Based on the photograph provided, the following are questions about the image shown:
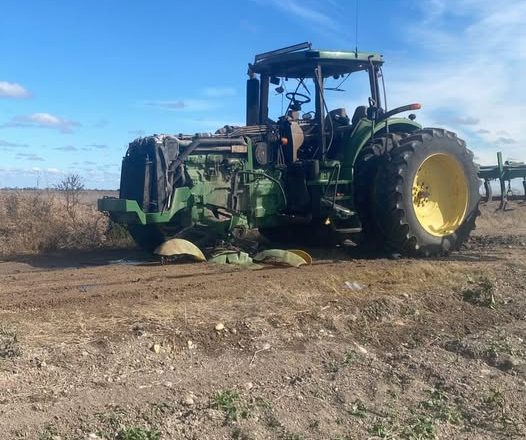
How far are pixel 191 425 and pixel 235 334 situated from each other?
57.2 inches

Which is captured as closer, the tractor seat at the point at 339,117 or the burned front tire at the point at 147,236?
the burned front tire at the point at 147,236

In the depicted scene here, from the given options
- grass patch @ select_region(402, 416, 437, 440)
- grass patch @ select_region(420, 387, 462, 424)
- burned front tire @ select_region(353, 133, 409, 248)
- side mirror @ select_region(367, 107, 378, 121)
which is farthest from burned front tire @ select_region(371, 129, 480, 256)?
grass patch @ select_region(402, 416, 437, 440)

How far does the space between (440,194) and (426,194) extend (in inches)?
17.3

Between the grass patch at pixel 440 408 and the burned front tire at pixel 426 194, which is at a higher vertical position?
the burned front tire at pixel 426 194

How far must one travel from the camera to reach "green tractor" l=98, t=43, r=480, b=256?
9.27 m

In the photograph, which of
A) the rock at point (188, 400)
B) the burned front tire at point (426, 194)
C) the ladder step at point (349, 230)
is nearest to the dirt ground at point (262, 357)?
the rock at point (188, 400)

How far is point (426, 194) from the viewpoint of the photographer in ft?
33.8

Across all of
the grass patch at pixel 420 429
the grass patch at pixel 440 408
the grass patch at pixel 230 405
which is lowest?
the grass patch at pixel 420 429

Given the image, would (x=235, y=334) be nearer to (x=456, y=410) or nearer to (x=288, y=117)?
(x=456, y=410)

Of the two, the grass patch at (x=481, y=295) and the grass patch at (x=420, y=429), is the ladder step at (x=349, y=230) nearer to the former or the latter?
the grass patch at (x=481, y=295)

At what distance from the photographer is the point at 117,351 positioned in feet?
16.2

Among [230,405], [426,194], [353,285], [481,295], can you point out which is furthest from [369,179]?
[230,405]

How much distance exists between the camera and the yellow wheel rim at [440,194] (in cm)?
1025

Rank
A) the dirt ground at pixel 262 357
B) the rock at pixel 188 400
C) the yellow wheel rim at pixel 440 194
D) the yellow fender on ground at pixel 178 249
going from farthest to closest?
the yellow wheel rim at pixel 440 194 → the yellow fender on ground at pixel 178 249 → the rock at pixel 188 400 → the dirt ground at pixel 262 357
